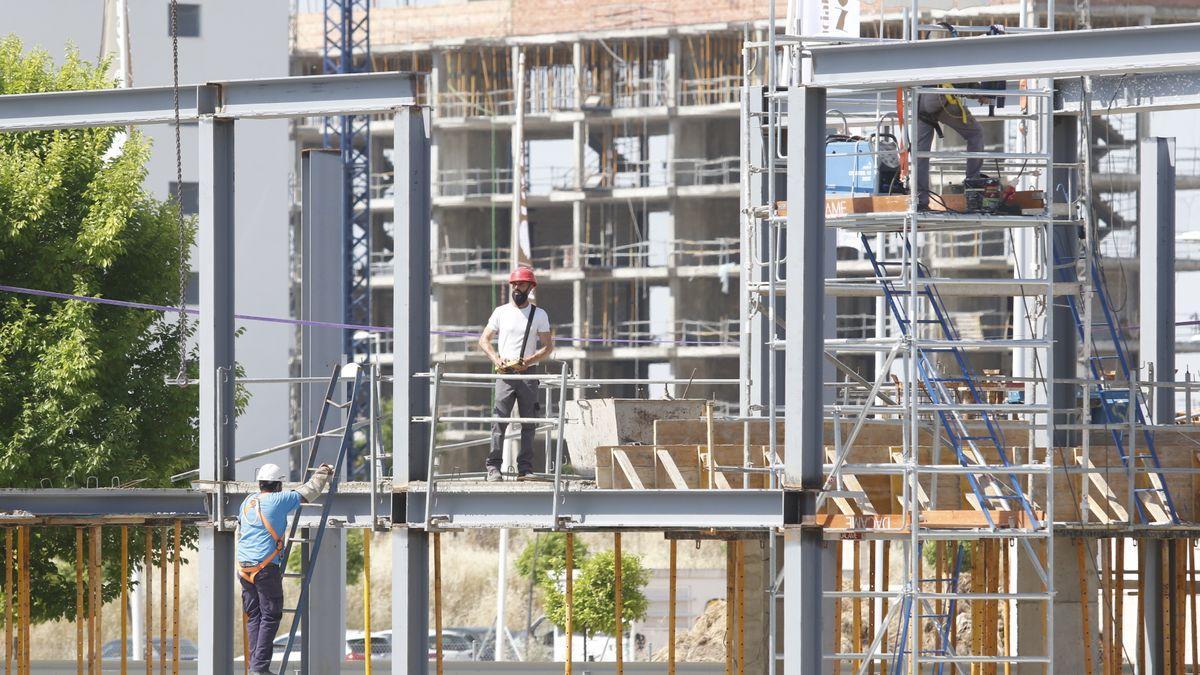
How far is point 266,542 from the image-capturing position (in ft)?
51.5

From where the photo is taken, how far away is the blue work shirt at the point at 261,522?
15.6m

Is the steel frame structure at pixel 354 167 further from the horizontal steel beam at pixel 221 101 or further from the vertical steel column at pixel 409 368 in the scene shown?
the vertical steel column at pixel 409 368

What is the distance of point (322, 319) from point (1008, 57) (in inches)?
369

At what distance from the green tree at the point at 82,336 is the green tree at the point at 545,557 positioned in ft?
61.1

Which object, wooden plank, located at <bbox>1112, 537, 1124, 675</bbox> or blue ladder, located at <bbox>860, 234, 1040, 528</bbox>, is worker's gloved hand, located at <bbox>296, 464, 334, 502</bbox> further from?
wooden plank, located at <bbox>1112, 537, 1124, 675</bbox>

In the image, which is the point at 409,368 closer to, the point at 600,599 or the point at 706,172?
the point at 600,599

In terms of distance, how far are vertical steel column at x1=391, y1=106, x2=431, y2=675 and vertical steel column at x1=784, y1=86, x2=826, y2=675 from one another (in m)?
3.22

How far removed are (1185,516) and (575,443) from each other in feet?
20.6

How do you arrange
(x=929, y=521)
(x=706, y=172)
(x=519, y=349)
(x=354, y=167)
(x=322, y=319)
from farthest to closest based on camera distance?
1. (x=706, y=172)
2. (x=354, y=167)
3. (x=322, y=319)
4. (x=519, y=349)
5. (x=929, y=521)

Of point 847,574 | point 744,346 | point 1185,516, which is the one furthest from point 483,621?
point 1185,516

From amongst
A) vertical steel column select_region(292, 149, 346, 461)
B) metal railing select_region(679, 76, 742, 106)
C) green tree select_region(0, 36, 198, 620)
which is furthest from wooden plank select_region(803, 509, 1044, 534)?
metal railing select_region(679, 76, 742, 106)

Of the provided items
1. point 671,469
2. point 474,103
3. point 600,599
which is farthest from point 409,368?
point 474,103

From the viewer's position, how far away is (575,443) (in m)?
19.6

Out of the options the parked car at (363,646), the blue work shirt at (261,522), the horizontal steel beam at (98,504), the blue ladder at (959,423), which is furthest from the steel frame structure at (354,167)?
the blue ladder at (959,423)
